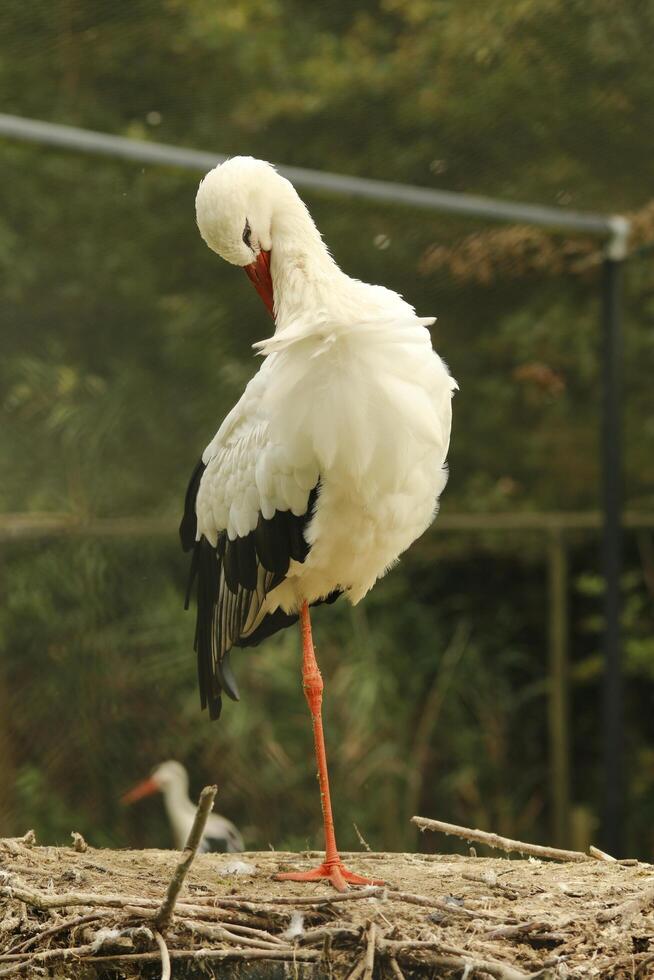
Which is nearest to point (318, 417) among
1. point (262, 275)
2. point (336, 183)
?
point (262, 275)

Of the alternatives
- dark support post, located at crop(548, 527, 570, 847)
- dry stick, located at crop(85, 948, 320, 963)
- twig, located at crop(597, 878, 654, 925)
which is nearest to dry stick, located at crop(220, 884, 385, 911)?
dry stick, located at crop(85, 948, 320, 963)

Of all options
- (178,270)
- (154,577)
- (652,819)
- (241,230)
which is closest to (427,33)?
(178,270)

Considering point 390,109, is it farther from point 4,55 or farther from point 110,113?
point 4,55

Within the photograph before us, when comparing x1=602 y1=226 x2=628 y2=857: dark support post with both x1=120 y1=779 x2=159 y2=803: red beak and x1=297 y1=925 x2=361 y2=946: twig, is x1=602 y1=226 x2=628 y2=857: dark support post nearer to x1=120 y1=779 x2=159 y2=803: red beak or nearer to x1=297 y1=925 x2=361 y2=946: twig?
x1=120 y1=779 x2=159 y2=803: red beak

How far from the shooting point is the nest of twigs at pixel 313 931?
1.91m

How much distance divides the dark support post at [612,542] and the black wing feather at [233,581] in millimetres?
1814

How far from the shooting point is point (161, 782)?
3775mm

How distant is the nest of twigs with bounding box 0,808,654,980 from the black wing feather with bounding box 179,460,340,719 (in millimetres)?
532

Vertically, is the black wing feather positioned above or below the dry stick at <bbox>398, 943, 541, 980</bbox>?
above

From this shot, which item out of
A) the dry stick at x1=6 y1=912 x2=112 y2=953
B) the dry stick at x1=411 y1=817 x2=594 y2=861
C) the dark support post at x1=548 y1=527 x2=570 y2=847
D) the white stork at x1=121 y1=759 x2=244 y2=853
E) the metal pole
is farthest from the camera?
the dark support post at x1=548 y1=527 x2=570 y2=847

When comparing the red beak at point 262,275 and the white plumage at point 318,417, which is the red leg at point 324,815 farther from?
the red beak at point 262,275

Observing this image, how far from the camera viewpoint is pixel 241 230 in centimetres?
230

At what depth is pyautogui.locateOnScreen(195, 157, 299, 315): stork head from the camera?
2.27 metres

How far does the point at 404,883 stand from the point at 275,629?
55 cm
